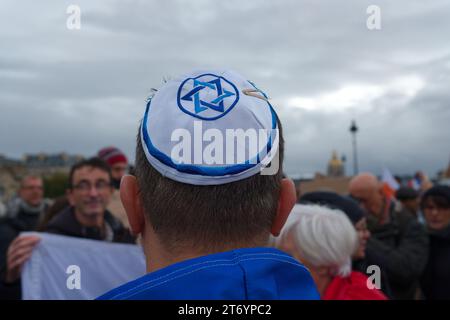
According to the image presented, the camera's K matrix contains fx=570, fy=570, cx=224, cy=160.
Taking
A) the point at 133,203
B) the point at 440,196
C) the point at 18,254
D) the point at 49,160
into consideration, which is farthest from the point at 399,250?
the point at 49,160

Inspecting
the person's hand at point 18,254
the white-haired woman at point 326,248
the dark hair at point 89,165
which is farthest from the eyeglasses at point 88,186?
the white-haired woman at point 326,248

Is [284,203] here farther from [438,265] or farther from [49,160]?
[49,160]

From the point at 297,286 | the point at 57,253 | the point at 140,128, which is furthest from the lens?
the point at 57,253

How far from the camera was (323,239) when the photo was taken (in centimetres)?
289

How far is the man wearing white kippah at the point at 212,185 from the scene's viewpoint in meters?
1.23

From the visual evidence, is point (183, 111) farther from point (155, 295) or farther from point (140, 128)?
point (155, 295)

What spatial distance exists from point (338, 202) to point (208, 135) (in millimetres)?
2467

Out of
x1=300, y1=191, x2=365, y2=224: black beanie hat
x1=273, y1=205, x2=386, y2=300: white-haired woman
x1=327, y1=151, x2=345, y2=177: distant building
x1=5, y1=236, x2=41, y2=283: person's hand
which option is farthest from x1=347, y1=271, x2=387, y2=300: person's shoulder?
x1=327, y1=151, x2=345, y2=177: distant building

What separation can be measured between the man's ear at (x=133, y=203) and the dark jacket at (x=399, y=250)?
327 cm

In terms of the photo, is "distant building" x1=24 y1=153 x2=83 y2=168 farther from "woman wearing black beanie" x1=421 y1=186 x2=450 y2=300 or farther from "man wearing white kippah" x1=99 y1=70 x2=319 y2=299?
"man wearing white kippah" x1=99 y1=70 x2=319 y2=299

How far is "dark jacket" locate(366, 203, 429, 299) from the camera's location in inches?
177
